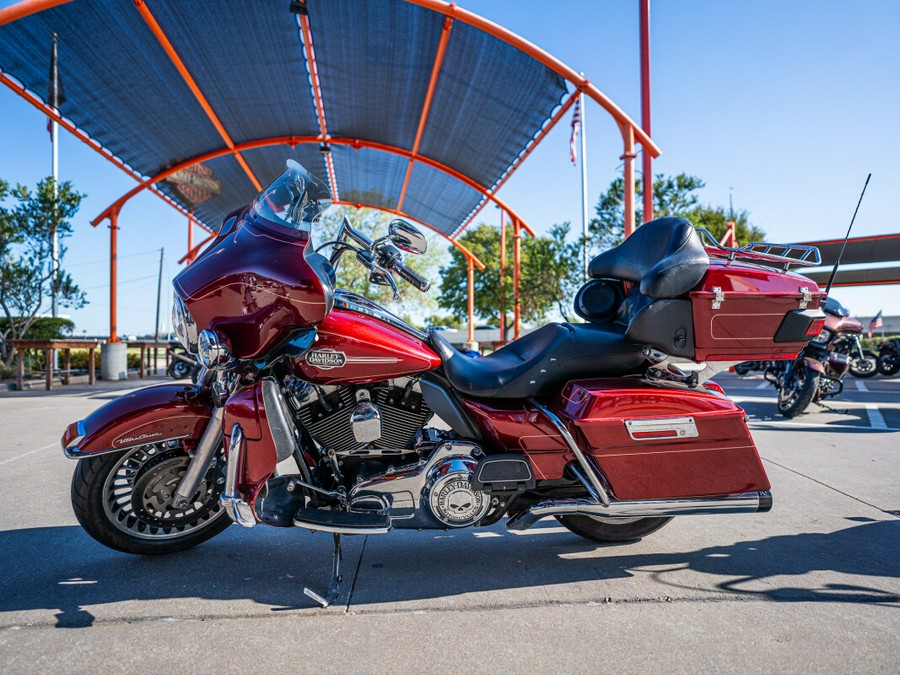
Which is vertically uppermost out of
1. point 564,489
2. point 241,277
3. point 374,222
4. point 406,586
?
point 374,222

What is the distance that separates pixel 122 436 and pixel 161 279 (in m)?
41.3

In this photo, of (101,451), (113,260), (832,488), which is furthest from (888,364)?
(113,260)

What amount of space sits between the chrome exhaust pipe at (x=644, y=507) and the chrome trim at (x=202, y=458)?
4.21 feet

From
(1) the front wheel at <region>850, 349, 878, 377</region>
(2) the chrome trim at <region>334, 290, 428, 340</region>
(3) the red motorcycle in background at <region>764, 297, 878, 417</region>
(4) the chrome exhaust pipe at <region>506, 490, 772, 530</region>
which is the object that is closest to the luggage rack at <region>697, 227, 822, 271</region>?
(4) the chrome exhaust pipe at <region>506, 490, 772, 530</region>

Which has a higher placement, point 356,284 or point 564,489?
point 356,284

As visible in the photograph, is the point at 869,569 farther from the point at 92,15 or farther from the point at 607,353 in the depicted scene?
the point at 92,15

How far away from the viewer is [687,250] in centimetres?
245

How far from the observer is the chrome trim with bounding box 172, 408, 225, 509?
2.38 metres

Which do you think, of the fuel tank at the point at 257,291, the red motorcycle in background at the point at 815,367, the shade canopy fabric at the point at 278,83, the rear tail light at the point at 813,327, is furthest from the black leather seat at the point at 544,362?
the shade canopy fabric at the point at 278,83

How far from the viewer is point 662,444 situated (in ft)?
7.85

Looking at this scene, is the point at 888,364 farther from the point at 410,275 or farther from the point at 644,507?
the point at 410,275

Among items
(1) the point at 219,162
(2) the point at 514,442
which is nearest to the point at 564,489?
(2) the point at 514,442

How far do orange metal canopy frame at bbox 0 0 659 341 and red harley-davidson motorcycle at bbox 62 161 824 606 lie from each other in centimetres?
590

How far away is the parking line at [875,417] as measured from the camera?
6602 millimetres
